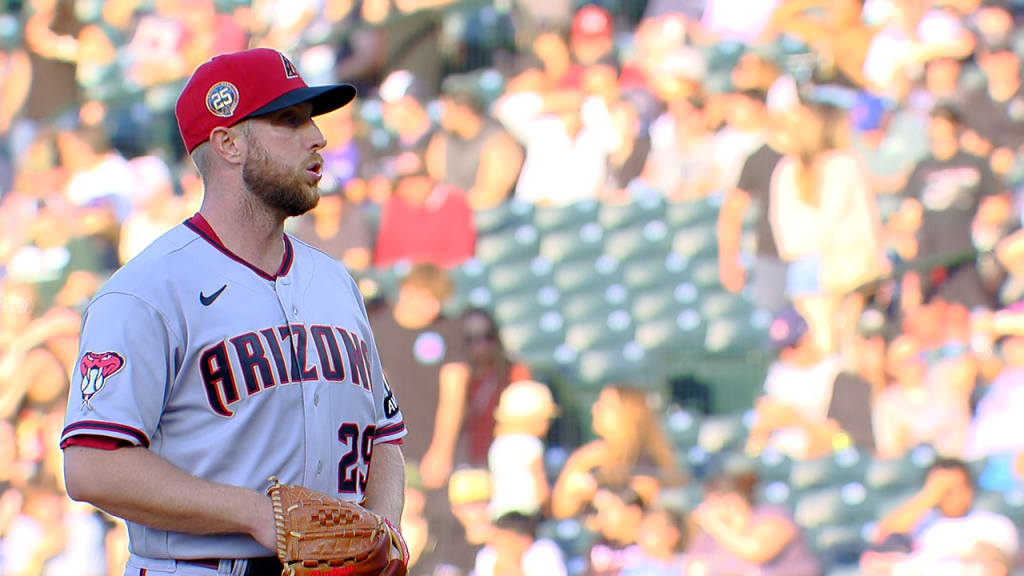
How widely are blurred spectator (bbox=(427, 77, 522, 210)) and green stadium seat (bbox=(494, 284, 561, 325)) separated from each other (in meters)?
0.43

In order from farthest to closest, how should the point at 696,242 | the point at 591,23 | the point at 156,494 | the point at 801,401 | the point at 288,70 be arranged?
1. the point at 591,23
2. the point at 696,242
3. the point at 801,401
4. the point at 288,70
5. the point at 156,494

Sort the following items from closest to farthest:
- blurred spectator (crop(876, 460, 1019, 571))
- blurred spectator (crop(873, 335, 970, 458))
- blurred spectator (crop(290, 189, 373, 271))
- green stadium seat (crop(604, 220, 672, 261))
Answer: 1. blurred spectator (crop(876, 460, 1019, 571))
2. blurred spectator (crop(873, 335, 970, 458))
3. green stadium seat (crop(604, 220, 672, 261))
4. blurred spectator (crop(290, 189, 373, 271))

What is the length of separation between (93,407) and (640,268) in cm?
406

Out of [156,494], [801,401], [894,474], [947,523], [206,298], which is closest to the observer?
[156,494]

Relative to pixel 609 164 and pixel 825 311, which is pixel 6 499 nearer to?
pixel 609 164

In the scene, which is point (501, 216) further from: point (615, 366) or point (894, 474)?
point (894, 474)

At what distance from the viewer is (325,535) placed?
1.69 m

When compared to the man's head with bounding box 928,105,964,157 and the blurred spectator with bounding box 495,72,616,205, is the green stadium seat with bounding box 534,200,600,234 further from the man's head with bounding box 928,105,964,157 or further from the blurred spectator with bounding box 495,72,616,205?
the man's head with bounding box 928,105,964,157

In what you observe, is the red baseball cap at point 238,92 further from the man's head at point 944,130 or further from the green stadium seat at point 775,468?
the man's head at point 944,130

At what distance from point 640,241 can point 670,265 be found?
17 centimetres

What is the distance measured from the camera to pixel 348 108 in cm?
626

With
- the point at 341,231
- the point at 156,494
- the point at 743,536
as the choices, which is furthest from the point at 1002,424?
the point at 156,494

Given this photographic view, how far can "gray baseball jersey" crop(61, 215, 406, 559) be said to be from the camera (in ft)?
5.53

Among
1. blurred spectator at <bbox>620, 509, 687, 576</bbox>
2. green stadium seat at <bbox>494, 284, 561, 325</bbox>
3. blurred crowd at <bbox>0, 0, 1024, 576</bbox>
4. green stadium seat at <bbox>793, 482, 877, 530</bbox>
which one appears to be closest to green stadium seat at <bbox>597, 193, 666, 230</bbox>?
blurred crowd at <bbox>0, 0, 1024, 576</bbox>
